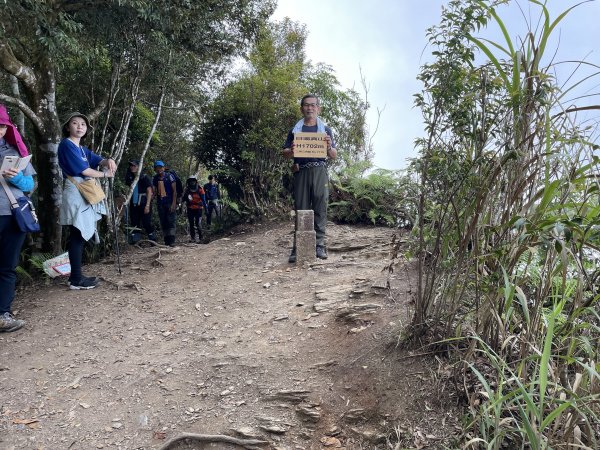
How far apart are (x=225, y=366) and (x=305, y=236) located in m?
2.58

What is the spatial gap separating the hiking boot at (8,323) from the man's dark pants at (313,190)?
11.3 ft

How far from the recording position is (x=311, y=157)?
5.89 metres

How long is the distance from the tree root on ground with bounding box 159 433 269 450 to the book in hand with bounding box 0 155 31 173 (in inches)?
121

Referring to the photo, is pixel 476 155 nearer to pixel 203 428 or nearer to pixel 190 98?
pixel 203 428

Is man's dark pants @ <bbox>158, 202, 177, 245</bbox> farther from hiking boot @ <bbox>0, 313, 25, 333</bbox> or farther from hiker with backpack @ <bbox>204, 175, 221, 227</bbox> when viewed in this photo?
hiking boot @ <bbox>0, 313, 25, 333</bbox>

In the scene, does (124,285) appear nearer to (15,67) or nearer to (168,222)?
(15,67)

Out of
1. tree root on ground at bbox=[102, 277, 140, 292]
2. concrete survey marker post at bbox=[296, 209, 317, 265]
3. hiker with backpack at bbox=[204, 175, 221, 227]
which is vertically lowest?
tree root on ground at bbox=[102, 277, 140, 292]

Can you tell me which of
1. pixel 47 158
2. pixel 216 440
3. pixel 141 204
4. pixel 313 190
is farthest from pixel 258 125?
pixel 216 440

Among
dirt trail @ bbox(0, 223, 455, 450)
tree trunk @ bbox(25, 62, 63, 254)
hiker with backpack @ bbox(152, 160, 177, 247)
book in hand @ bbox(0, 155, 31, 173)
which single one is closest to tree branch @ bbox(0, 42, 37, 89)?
tree trunk @ bbox(25, 62, 63, 254)

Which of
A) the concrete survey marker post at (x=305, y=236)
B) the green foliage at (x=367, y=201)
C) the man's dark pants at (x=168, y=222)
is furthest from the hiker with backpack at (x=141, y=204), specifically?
the concrete survey marker post at (x=305, y=236)

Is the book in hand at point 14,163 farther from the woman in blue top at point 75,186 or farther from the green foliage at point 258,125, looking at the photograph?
the green foliage at point 258,125

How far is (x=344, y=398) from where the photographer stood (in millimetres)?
3105

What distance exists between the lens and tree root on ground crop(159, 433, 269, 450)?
2.88 m

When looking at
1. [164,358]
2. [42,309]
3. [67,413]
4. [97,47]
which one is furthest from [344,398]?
[97,47]
